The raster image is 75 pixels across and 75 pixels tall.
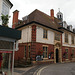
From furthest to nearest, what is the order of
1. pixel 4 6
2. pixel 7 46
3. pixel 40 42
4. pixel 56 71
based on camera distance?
1. pixel 40 42
2. pixel 56 71
3. pixel 4 6
4. pixel 7 46

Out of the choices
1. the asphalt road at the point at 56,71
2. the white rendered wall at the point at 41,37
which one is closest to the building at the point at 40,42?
the white rendered wall at the point at 41,37

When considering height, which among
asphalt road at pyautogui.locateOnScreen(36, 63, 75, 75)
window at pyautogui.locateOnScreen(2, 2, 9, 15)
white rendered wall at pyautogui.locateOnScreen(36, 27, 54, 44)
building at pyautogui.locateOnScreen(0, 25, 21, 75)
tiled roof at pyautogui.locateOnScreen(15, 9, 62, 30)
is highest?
tiled roof at pyautogui.locateOnScreen(15, 9, 62, 30)

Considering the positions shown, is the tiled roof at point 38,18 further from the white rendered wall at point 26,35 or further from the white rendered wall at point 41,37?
the white rendered wall at point 26,35

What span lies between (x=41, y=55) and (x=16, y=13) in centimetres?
1281

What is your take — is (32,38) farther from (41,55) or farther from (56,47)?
(56,47)

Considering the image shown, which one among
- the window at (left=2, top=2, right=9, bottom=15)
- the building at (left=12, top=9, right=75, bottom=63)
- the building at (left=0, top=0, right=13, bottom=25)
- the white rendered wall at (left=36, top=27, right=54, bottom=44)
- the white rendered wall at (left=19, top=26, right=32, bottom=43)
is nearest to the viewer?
the building at (left=0, top=0, right=13, bottom=25)

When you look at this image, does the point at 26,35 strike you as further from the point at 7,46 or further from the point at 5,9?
the point at 7,46

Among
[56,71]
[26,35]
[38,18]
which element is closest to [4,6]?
[26,35]

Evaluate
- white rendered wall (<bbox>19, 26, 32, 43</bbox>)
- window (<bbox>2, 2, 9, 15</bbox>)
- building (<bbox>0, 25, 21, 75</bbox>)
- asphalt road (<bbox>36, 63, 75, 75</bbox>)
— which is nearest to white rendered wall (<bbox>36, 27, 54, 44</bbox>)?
white rendered wall (<bbox>19, 26, 32, 43</bbox>)

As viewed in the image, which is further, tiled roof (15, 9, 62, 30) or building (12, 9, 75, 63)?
tiled roof (15, 9, 62, 30)

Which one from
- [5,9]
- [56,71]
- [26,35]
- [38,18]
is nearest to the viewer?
[5,9]

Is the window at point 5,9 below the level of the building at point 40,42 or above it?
above

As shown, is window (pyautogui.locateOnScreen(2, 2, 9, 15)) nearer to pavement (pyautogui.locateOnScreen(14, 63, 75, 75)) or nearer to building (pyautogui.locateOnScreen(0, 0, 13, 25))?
building (pyautogui.locateOnScreen(0, 0, 13, 25))

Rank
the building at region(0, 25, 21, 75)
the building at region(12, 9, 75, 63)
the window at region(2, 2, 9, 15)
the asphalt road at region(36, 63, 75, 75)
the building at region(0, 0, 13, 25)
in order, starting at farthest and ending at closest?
the building at region(12, 9, 75, 63)
the window at region(2, 2, 9, 15)
the asphalt road at region(36, 63, 75, 75)
the building at region(0, 0, 13, 25)
the building at region(0, 25, 21, 75)
